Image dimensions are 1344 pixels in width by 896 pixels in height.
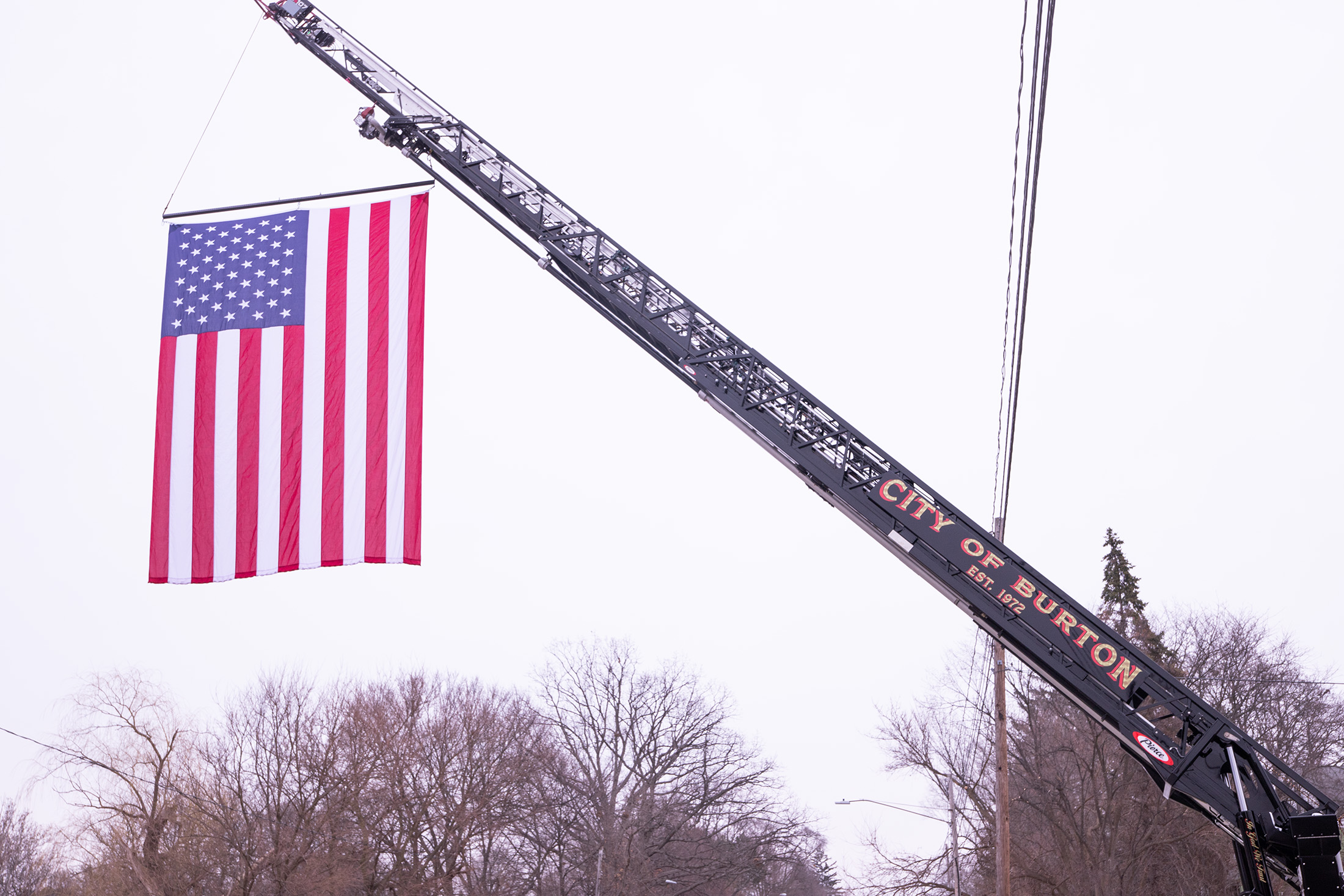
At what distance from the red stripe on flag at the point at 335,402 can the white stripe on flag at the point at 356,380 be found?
6cm

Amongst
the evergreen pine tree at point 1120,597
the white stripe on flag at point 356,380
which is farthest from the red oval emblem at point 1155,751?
the evergreen pine tree at point 1120,597

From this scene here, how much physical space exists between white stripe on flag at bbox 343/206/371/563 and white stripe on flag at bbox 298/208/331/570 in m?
0.35

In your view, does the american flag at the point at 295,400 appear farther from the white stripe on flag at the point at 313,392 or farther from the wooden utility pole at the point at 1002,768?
the wooden utility pole at the point at 1002,768

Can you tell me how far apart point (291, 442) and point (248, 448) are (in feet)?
2.11

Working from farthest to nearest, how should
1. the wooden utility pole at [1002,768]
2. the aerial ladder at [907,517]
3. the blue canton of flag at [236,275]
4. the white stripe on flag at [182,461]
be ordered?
the wooden utility pole at [1002,768] → the blue canton of flag at [236,275] → the white stripe on flag at [182,461] → the aerial ladder at [907,517]

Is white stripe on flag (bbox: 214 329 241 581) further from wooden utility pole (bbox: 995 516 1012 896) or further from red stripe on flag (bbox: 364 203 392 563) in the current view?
wooden utility pole (bbox: 995 516 1012 896)

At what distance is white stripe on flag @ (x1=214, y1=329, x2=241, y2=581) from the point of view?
1505 centimetres

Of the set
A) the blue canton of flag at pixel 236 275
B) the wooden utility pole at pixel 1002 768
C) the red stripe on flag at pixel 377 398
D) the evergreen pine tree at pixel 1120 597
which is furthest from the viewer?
the evergreen pine tree at pixel 1120 597

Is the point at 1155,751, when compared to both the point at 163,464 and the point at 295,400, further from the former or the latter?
the point at 163,464

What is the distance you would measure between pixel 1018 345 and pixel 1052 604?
3107 mm

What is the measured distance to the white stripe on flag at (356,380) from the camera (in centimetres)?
1495

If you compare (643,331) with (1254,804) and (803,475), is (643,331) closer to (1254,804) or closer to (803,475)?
(803,475)

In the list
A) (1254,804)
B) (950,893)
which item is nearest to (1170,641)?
(950,893)

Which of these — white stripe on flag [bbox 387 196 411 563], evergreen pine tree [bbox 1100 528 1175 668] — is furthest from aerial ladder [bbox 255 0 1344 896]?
evergreen pine tree [bbox 1100 528 1175 668]
